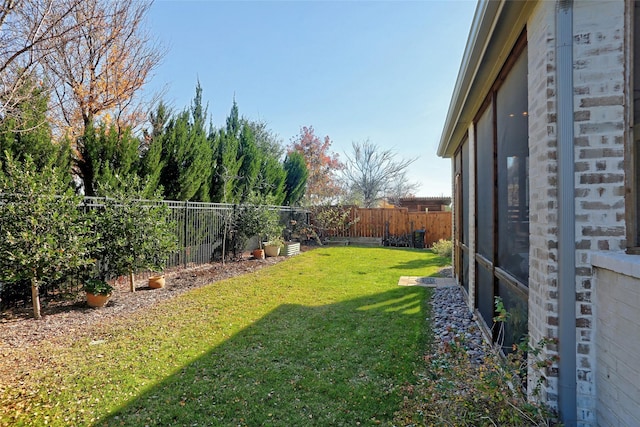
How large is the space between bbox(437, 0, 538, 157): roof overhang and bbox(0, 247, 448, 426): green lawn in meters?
2.96

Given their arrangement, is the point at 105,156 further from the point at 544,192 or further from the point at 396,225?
the point at 396,225

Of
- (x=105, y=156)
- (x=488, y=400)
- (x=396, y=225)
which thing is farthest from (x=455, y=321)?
(x=396, y=225)

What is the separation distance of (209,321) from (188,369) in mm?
1556

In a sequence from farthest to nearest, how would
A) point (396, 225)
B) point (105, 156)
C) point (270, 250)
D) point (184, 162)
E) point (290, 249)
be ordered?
point (396, 225) → point (290, 249) → point (270, 250) → point (184, 162) → point (105, 156)

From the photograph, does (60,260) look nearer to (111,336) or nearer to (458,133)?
(111,336)

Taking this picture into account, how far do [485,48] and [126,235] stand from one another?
240 inches

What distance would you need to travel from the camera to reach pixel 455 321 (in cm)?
484

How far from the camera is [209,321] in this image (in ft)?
16.1

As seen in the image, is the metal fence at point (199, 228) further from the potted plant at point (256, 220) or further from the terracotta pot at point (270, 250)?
the terracotta pot at point (270, 250)

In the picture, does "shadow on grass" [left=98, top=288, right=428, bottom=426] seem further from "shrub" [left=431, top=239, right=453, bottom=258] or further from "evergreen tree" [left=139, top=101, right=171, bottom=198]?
"shrub" [left=431, top=239, right=453, bottom=258]

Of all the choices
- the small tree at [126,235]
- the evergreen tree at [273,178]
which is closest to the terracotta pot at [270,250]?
the evergreen tree at [273,178]

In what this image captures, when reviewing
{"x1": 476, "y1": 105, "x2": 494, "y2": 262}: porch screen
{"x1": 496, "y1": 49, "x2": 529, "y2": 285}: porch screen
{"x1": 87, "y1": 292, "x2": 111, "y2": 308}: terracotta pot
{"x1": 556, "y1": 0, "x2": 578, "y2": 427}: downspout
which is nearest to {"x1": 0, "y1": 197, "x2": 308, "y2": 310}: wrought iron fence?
{"x1": 87, "y1": 292, "x2": 111, "y2": 308}: terracotta pot

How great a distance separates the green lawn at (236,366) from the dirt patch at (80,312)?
1.16 feet

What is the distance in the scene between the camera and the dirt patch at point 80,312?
4.31m
